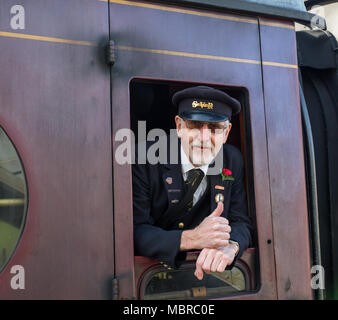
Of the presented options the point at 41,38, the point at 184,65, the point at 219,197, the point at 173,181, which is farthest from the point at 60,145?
the point at 219,197

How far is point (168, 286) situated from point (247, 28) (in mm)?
1309

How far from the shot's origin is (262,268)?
192 cm

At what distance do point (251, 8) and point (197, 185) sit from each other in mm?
929

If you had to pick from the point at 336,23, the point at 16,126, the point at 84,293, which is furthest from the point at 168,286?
the point at 336,23

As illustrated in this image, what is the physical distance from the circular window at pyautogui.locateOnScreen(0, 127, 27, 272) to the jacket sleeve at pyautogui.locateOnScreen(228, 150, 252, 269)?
93cm

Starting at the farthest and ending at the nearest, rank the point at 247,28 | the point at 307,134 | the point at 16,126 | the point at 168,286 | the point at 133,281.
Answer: the point at 307,134, the point at 247,28, the point at 168,286, the point at 133,281, the point at 16,126

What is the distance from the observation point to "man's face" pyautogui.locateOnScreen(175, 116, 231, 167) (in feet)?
6.40

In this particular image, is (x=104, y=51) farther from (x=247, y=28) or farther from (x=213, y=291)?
(x=213, y=291)

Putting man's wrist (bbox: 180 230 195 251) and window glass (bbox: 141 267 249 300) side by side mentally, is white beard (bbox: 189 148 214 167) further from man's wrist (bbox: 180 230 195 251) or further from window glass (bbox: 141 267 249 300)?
window glass (bbox: 141 267 249 300)

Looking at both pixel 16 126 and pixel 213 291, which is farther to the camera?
pixel 213 291

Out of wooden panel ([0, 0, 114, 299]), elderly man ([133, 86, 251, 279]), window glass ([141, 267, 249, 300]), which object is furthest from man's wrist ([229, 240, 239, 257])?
wooden panel ([0, 0, 114, 299])

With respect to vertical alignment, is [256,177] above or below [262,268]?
above

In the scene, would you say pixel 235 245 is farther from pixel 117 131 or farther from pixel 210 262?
pixel 117 131

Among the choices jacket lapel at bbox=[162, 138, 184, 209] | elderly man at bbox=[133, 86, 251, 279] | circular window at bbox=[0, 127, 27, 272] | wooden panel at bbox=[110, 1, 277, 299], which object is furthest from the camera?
jacket lapel at bbox=[162, 138, 184, 209]
